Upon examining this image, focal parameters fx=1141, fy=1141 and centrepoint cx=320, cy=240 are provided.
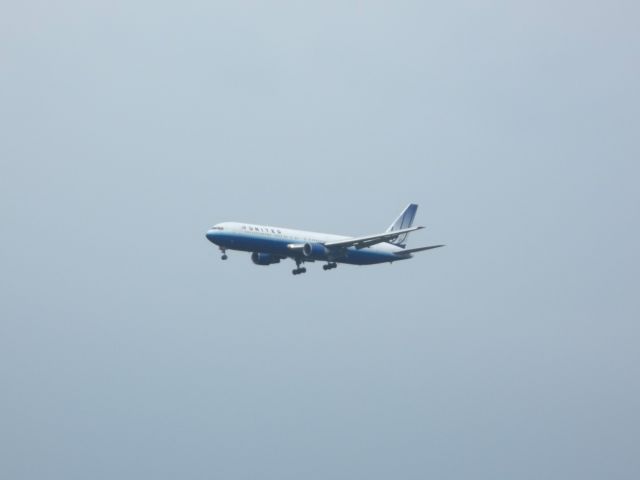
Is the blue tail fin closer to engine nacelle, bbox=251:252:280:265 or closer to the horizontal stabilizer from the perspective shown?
the horizontal stabilizer

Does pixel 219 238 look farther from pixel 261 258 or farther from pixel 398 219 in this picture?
pixel 398 219

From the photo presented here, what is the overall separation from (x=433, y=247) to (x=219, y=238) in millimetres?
24089

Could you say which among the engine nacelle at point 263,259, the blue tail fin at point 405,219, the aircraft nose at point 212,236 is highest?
the blue tail fin at point 405,219

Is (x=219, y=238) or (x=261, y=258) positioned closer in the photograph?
(x=219, y=238)

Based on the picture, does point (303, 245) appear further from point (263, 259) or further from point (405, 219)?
point (405, 219)

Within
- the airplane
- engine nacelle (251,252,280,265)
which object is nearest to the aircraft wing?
the airplane

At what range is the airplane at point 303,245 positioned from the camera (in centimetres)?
11825

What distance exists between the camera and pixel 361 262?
13012cm

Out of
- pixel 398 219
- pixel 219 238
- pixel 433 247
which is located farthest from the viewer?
pixel 398 219

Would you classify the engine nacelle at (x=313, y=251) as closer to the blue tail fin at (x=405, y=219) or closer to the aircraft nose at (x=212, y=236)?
the aircraft nose at (x=212, y=236)

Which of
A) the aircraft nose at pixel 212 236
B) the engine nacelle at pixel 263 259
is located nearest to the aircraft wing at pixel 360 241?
the engine nacelle at pixel 263 259

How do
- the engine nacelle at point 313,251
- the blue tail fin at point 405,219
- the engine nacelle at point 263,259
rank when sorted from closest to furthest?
the engine nacelle at point 313,251, the engine nacelle at point 263,259, the blue tail fin at point 405,219

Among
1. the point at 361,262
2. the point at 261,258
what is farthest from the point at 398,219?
the point at 261,258

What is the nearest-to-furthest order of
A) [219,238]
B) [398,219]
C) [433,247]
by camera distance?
[219,238]
[433,247]
[398,219]
